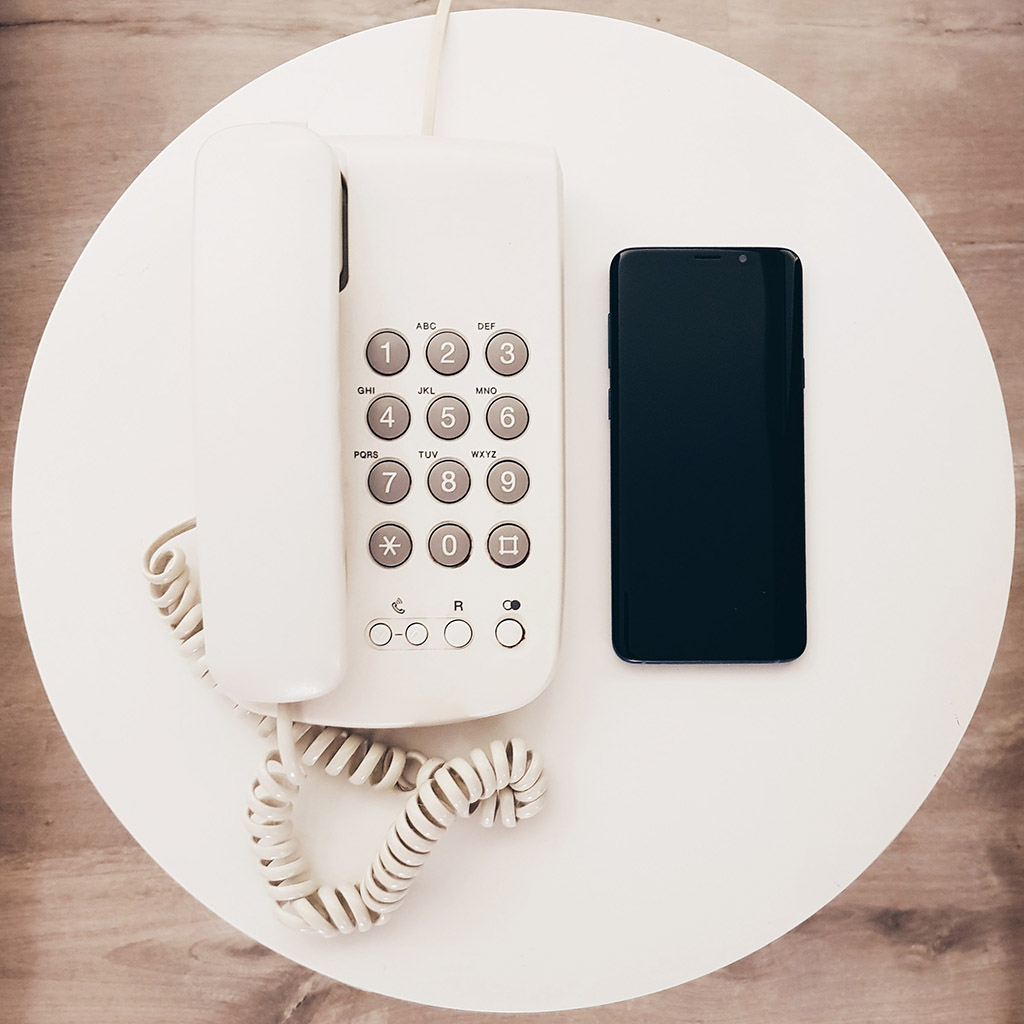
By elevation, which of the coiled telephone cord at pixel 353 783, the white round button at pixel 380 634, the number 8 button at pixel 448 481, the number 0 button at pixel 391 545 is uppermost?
the number 8 button at pixel 448 481

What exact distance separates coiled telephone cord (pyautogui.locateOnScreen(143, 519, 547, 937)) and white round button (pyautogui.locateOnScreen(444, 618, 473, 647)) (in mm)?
59

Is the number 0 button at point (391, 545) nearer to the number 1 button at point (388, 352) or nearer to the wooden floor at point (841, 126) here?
the number 1 button at point (388, 352)

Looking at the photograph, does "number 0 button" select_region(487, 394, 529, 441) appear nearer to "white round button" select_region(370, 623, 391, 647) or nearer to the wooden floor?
"white round button" select_region(370, 623, 391, 647)

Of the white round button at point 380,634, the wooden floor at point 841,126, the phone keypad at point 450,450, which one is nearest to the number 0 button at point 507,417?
the phone keypad at point 450,450

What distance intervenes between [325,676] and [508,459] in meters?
0.13

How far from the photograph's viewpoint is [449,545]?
1.36 ft

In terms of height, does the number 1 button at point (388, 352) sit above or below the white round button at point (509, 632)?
above

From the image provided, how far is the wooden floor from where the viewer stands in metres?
0.77

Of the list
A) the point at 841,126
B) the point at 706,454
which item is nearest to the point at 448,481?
the point at 706,454

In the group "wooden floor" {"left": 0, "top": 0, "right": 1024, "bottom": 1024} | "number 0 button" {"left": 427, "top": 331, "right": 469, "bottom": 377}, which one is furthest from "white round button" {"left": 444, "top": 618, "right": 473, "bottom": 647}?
"wooden floor" {"left": 0, "top": 0, "right": 1024, "bottom": 1024}

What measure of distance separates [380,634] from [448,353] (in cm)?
14

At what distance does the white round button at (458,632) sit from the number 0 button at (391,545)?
4cm

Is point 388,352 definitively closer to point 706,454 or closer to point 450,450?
point 450,450

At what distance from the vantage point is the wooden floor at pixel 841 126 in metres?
0.77
